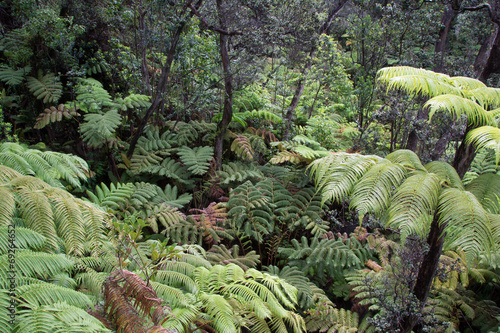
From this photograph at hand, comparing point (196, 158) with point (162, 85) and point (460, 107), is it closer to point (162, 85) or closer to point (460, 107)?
point (162, 85)

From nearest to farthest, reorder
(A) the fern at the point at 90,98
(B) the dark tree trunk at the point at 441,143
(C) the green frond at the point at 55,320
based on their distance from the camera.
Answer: (C) the green frond at the point at 55,320
(B) the dark tree trunk at the point at 441,143
(A) the fern at the point at 90,98

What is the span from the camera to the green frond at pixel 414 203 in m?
1.76

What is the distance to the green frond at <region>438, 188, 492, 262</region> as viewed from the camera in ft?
5.41

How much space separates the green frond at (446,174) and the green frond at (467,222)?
0.63ft

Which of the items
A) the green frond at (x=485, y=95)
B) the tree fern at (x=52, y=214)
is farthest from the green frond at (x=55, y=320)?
the green frond at (x=485, y=95)

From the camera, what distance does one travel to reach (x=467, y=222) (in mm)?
1688

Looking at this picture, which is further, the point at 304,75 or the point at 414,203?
the point at 304,75

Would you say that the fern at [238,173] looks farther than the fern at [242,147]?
No

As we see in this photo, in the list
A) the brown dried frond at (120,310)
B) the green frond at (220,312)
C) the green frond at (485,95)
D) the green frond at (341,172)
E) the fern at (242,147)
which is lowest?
the green frond at (220,312)

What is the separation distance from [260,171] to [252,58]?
1689 millimetres

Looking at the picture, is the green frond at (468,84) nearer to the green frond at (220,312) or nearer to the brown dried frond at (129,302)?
the green frond at (220,312)

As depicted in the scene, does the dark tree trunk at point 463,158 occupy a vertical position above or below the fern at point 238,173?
above

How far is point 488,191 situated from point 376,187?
0.70 meters

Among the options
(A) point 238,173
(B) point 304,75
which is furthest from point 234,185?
(B) point 304,75
